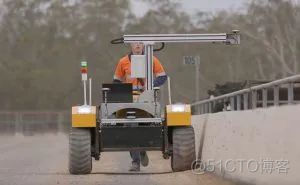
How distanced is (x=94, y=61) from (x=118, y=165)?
54.6m

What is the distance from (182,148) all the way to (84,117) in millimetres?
1662

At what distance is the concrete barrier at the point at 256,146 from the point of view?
834 cm

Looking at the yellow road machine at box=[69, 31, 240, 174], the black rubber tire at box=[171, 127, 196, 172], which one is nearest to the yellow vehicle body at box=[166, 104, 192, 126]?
the yellow road machine at box=[69, 31, 240, 174]

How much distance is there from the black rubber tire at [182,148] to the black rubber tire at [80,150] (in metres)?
1.38

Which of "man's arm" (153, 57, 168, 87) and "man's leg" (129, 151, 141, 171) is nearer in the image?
"man's arm" (153, 57, 168, 87)

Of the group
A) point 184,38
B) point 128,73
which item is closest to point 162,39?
point 184,38

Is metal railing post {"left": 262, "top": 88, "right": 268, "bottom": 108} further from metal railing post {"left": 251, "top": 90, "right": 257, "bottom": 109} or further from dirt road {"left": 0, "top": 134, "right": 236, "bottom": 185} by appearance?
dirt road {"left": 0, "top": 134, "right": 236, "bottom": 185}

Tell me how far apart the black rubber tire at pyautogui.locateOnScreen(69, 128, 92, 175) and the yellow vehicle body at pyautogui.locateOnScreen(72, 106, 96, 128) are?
13 cm

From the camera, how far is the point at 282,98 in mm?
11148

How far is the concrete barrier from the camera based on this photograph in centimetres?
834

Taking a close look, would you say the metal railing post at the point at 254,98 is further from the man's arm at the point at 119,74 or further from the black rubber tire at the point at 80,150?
the black rubber tire at the point at 80,150

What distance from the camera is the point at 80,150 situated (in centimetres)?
1254

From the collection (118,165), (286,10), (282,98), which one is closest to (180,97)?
(286,10)

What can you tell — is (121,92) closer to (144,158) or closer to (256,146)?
(144,158)
